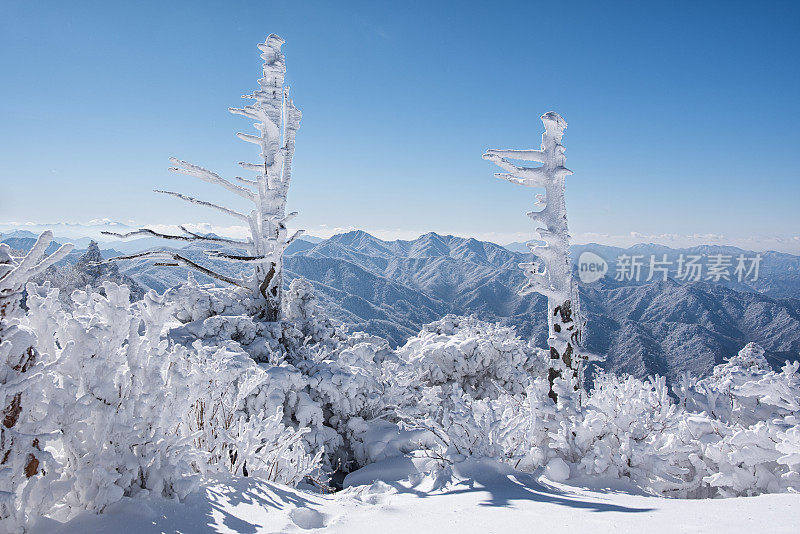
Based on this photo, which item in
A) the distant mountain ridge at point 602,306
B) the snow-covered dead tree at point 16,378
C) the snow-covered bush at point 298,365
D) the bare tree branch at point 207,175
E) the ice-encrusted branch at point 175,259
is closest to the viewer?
the snow-covered dead tree at point 16,378

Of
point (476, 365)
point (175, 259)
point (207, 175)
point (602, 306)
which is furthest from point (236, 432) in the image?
point (602, 306)

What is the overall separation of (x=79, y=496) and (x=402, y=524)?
170 centimetres

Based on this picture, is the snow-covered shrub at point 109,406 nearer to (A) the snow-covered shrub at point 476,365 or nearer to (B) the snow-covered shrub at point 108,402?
(B) the snow-covered shrub at point 108,402

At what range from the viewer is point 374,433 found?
6445mm

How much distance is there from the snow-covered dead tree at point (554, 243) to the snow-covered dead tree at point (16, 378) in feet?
18.0

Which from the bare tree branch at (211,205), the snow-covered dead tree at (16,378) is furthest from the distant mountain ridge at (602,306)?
the snow-covered dead tree at (16,378)

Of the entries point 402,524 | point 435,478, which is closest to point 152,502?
point 402,524

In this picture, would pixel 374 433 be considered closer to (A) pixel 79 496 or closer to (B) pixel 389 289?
(A) pixel 79 496

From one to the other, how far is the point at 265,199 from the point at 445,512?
7160mm

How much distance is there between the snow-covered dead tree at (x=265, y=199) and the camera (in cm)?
819

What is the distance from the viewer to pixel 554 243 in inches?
239

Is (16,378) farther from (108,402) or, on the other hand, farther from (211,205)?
(211,205)

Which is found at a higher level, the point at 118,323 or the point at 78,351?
the point at 118,323

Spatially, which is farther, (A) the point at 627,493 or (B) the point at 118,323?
(A) the point at 627,493
